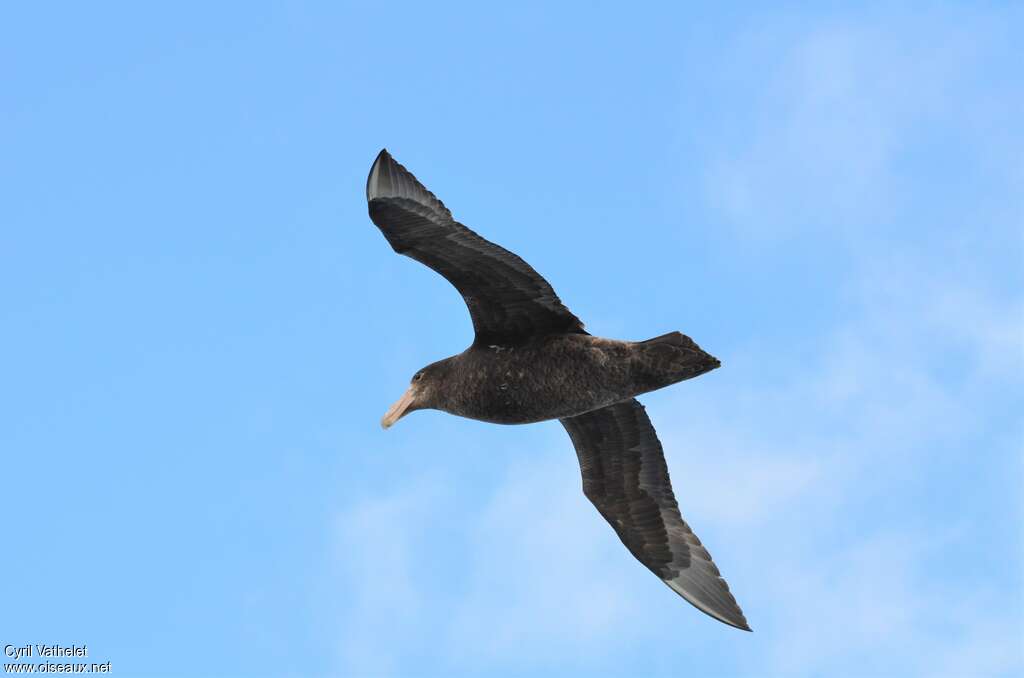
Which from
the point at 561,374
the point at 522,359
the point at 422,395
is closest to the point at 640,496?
the point at 561,374

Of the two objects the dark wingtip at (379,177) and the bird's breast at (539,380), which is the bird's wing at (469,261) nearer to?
the dark wingtip at (379,177)

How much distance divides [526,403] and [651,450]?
7.46ft

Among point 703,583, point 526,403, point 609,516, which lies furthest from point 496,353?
point 703,583

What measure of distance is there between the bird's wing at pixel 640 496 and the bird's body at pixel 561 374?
141 cm

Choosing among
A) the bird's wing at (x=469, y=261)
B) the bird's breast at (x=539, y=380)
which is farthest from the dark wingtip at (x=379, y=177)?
the bird's breast at (x=539, y=380)

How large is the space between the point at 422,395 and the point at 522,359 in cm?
129

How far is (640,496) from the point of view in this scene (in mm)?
15922

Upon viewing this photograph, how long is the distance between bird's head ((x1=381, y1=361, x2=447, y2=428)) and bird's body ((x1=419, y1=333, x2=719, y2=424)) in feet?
0.48

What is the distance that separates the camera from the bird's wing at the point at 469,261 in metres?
13.1

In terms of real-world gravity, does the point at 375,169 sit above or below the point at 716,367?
above

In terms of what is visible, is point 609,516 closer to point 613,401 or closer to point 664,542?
point 664,542

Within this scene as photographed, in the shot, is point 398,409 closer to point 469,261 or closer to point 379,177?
point 469,261

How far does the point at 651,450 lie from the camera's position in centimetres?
1579

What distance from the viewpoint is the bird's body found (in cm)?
1385
